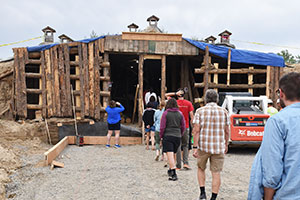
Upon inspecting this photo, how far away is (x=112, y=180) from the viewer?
6.25 m

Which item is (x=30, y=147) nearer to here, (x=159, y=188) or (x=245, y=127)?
(x=159, y=188)

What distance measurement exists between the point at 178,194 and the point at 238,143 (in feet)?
16.8

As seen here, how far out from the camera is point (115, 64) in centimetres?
1927

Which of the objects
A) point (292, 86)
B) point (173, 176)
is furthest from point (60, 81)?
point (292, 86)

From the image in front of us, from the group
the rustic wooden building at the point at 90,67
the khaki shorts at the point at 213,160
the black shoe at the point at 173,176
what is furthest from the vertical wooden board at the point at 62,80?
the khaki shorts at the point at 213,160

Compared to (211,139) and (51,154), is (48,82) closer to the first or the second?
(51,154)

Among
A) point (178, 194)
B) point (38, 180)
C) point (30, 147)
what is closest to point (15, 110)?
point (30, 147)

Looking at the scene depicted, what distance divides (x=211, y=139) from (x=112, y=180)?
8.95 feet

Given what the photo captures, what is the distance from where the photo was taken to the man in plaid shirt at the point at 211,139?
4.50m

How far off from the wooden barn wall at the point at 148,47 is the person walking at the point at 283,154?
1085cm

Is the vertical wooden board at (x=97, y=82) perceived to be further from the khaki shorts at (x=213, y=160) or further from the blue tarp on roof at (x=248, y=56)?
the khaki shorts at (x=213, y=160)

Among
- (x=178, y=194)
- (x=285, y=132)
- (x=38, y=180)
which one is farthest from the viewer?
(x=38, y=180)

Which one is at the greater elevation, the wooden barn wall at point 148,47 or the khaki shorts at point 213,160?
the wooden barn wall at point 148,47

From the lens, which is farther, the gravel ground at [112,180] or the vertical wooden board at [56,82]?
the vertical wooden board at [56,82]
